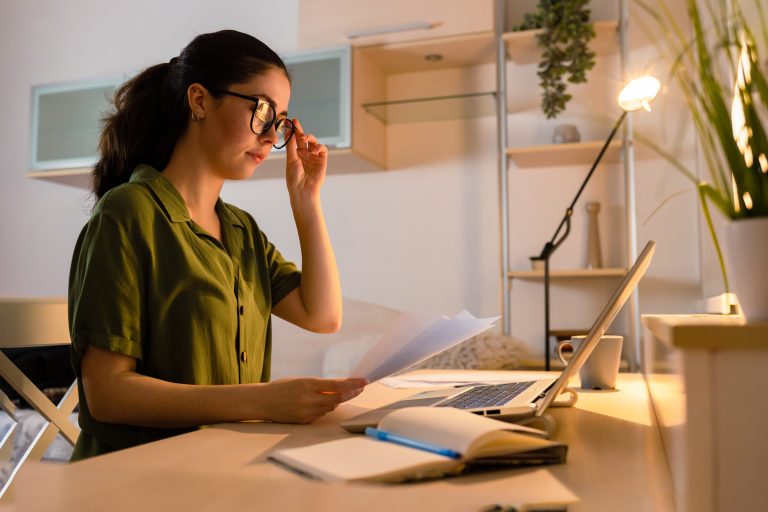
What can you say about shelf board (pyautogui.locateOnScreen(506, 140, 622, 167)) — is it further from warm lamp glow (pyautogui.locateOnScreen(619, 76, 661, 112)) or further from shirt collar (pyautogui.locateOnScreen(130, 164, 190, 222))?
shirt collar (pyautogui.locateOnScreen(130, 164, 190, 222))

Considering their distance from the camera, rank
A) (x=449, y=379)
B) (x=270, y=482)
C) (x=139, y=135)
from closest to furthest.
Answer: (x=270, y=482) → (x=139, y=135) → (x=449, y=379)

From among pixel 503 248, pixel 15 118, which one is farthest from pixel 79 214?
pixel 503 248

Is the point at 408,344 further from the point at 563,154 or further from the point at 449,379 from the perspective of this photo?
the point at 563,154

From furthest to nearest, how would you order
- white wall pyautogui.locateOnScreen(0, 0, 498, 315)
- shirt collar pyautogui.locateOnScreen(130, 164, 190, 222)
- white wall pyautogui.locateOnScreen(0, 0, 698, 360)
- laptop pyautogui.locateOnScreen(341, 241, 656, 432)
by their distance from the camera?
white wall pyautogui.locateOnScreen(0, 0, 498, 315) → white wall pyautogui.locateOnScreen(0, 0, 698, 360) → shirt collar pyautogui.locateOnScreen(130, 164, 190, 222) → laptop pyautogui.locateOnScreen(341, 241, 656, 432)

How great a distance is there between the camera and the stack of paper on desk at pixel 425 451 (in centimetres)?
61

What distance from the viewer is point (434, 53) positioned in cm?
289

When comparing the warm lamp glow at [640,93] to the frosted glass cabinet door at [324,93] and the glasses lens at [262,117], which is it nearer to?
the glasses lens at [262,117]

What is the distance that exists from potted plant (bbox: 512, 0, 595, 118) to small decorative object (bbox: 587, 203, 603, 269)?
15.7 inches

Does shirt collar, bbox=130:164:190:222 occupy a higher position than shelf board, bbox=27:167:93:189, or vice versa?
shelf board, bbox=27:167:93:189

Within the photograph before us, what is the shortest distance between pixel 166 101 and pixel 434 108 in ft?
5.75

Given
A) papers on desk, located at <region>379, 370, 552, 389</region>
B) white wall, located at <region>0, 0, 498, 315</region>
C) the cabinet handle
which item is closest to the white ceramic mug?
papers on desk, located at <region>379, 370, 552, 389</region>

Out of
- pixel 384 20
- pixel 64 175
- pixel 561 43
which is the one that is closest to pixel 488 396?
pixel 561 43

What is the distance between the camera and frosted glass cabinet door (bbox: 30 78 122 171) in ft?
10.6

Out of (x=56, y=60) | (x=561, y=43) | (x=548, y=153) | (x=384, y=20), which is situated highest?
(x=56, y=60)
